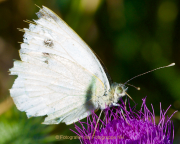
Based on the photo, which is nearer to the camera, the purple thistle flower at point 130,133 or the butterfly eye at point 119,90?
the purple thistle flower at point 130,133

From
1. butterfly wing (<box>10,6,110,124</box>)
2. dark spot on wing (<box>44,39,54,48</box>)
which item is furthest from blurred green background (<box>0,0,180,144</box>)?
dark spot on wing (<box>44,39,54,48</box>)

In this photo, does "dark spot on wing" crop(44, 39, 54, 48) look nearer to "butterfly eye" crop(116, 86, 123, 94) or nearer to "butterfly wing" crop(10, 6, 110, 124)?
"butterfly wing" crop(10, 6, 110, 124)

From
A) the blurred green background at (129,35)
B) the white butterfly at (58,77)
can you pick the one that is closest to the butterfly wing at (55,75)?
the white butterfly at (58,77)

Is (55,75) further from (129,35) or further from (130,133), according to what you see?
(129,35)

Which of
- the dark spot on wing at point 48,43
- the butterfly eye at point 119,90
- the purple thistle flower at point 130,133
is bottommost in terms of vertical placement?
the purple thistle flower at point 130,133

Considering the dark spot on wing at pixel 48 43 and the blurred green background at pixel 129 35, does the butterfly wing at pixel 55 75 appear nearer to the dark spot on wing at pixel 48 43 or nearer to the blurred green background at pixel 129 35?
the dark spot on wing at pixel 48 43

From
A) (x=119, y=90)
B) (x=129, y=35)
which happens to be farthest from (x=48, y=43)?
(x=129, y=35)
